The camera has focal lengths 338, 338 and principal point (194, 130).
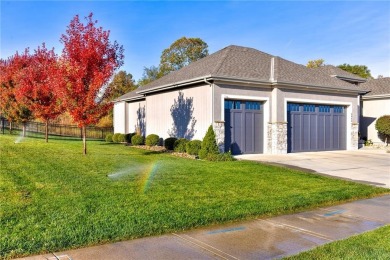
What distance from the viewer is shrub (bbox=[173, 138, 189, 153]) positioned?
1585 cm

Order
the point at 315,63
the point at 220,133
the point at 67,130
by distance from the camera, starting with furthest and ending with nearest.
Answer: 1. the point at 315,63
2. the point at 67,130
3. the point at 220,133

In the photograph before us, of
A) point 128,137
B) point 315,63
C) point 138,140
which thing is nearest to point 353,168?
point 138,140

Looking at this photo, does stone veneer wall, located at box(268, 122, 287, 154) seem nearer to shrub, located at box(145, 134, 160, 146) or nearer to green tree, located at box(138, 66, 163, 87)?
shrub, located at box(145, 134, 160, 146)

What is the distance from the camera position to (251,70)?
1677cm

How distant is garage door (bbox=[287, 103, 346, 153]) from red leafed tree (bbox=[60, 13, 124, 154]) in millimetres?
9384

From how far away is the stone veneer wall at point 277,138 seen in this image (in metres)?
16.4

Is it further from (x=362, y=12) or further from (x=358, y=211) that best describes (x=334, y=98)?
(x=358, y=211)

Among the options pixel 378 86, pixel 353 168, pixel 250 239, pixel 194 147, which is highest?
pixel 378 86

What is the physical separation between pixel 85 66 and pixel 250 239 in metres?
10.2

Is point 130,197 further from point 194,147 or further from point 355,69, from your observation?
point 355,69

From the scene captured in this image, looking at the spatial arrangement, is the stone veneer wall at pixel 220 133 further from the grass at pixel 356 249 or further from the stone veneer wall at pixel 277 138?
the grass at pixel 356 249

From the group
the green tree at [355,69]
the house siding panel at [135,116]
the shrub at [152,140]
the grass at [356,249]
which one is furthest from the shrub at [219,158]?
the green tree at [355,69]

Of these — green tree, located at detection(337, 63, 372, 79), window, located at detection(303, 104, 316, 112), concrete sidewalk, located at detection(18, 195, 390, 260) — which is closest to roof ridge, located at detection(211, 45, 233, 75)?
window, located at detection(303, 104, 316, 112)

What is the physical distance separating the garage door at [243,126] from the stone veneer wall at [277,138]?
1.46 ft
